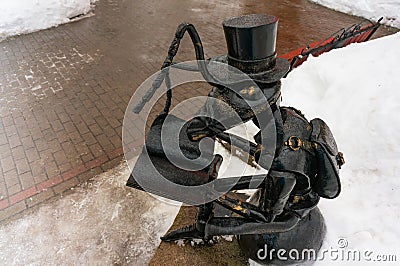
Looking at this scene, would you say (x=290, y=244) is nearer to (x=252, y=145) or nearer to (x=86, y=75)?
(x=252, y=145)

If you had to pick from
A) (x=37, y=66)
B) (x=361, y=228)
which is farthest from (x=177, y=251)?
(x=37, y=66)

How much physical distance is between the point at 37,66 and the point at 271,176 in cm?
608

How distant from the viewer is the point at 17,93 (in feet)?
18.0

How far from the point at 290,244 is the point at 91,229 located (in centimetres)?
197

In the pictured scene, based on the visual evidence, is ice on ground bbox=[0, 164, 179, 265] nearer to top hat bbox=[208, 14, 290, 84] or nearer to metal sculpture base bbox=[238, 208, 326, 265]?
metal sculpture base bbox=[238, 208, 326, 265]

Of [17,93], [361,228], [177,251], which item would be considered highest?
[361,228]

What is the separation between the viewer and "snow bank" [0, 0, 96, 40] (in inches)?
300

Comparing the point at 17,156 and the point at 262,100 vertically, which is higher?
the point at 262,100

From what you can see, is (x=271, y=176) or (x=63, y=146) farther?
(x=63, y=146)

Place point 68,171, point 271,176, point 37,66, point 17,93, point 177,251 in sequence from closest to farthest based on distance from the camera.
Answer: point 271,176 < point 177,251 < point 68,171 < point 17,93 < point 37,66

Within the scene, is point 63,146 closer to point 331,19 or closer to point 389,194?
point 389,194

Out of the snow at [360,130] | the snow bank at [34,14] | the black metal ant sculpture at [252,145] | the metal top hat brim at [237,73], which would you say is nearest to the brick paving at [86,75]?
the snow bank at [34,14]

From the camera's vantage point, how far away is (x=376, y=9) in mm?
8195

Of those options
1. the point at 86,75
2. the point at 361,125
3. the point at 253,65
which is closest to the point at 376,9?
the point at 361,125
